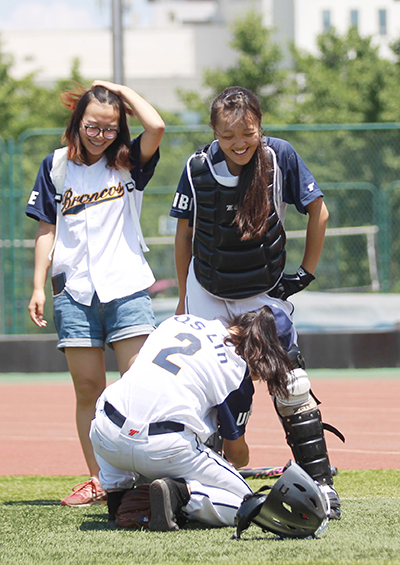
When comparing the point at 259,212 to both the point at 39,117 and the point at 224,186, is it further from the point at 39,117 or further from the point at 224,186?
the point at 39,117

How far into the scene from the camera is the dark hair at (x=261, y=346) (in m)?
3.26

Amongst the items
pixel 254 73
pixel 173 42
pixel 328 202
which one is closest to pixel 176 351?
pixel 328 202

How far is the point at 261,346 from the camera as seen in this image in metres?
3.28

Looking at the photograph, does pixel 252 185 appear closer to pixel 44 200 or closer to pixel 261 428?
pixel 44 200

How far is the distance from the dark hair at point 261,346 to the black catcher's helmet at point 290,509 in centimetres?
38

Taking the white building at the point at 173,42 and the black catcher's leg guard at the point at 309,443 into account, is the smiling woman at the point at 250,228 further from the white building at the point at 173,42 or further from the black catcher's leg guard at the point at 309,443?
the white building at the point at 173,42

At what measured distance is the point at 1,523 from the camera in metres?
3.66

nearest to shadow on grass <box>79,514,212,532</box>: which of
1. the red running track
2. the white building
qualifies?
A: the red running track

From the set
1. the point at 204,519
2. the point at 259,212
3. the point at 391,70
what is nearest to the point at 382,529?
the point at 204,519

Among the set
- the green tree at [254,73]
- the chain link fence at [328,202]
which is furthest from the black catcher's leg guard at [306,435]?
the green tree at [254,73]

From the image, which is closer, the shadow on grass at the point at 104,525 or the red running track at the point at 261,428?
the shadow on grass at the point at 104,525

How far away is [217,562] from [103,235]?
1942mm

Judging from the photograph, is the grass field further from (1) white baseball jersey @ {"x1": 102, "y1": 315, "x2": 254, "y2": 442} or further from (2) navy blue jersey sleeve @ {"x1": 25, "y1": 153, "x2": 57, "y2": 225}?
(2) navy blue jersey sleeve @ {"x1": 25, "y1": 153, "x2": 57, "y2": 225}

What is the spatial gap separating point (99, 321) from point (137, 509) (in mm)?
1121
